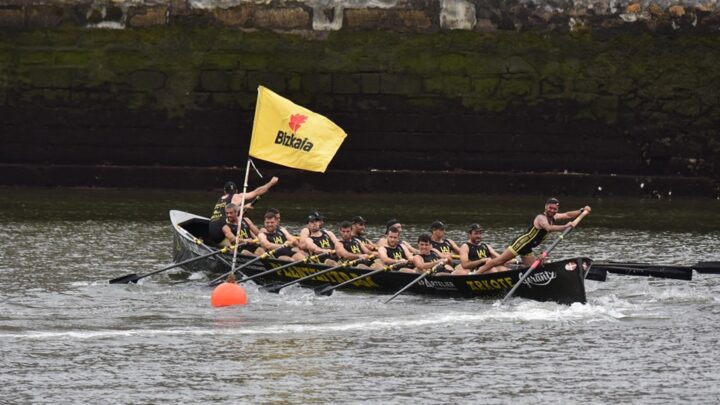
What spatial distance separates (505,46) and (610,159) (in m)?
3.90

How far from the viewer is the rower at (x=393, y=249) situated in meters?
29.8

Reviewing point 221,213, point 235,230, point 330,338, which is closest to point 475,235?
point 330,338

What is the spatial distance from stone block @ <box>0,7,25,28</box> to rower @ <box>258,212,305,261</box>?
546 inches

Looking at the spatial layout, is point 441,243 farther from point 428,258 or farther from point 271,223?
point 271,223

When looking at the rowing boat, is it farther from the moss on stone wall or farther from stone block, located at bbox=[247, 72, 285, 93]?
the moss on stone wall

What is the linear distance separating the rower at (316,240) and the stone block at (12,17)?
47.7 feet

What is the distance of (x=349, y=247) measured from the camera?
3061cm

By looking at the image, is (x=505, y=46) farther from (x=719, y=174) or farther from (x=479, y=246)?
(x=479, y=246)

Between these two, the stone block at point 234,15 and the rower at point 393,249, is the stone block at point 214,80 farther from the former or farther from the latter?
the rower at point 393,249

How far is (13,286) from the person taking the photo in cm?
2969

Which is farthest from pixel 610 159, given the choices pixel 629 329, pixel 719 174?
pixel 629 329

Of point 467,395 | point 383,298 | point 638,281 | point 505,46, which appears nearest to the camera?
point 467,395

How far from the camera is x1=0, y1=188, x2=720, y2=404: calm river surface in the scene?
22.0m

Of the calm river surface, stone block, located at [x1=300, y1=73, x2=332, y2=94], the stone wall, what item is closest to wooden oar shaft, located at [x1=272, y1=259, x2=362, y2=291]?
the calm river surface
